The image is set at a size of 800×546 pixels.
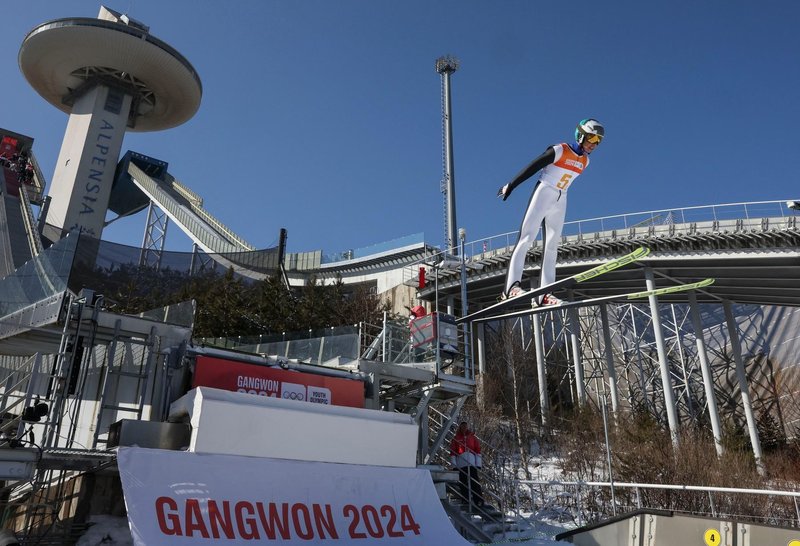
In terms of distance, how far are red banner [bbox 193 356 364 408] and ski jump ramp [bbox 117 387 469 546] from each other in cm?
220

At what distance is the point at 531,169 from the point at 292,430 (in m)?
6.27

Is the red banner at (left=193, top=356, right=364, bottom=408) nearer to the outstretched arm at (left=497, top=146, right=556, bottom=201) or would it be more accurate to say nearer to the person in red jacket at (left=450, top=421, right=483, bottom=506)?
→ the person in red jacket at (left=450, top=421, right=483, bottom=506)

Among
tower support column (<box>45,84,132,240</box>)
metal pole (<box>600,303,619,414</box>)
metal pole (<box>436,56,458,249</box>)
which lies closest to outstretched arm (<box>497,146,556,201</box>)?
metal pole (<box>600,303,619,414</box>)

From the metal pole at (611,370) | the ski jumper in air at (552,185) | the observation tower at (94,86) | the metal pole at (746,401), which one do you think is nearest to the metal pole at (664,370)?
the metal pole at (611,370)

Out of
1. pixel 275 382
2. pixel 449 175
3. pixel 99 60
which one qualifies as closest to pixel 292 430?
pixel 275 382

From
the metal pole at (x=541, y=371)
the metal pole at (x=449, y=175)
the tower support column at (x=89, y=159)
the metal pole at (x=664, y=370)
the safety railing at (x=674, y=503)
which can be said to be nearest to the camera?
the safety railing at (x=674, y=503)

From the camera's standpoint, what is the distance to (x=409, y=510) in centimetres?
988

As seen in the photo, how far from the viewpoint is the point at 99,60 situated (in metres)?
48.2

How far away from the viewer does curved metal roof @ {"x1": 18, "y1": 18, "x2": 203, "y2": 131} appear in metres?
47.2

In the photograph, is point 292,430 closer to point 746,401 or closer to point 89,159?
point 746,401

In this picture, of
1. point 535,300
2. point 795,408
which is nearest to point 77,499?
point 535,300

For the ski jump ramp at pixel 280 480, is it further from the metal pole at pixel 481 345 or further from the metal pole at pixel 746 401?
the metal pole at pixel 481 345

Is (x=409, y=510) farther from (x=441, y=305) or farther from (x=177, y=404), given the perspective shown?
(x=441, y=305)

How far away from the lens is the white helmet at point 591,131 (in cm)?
1048
